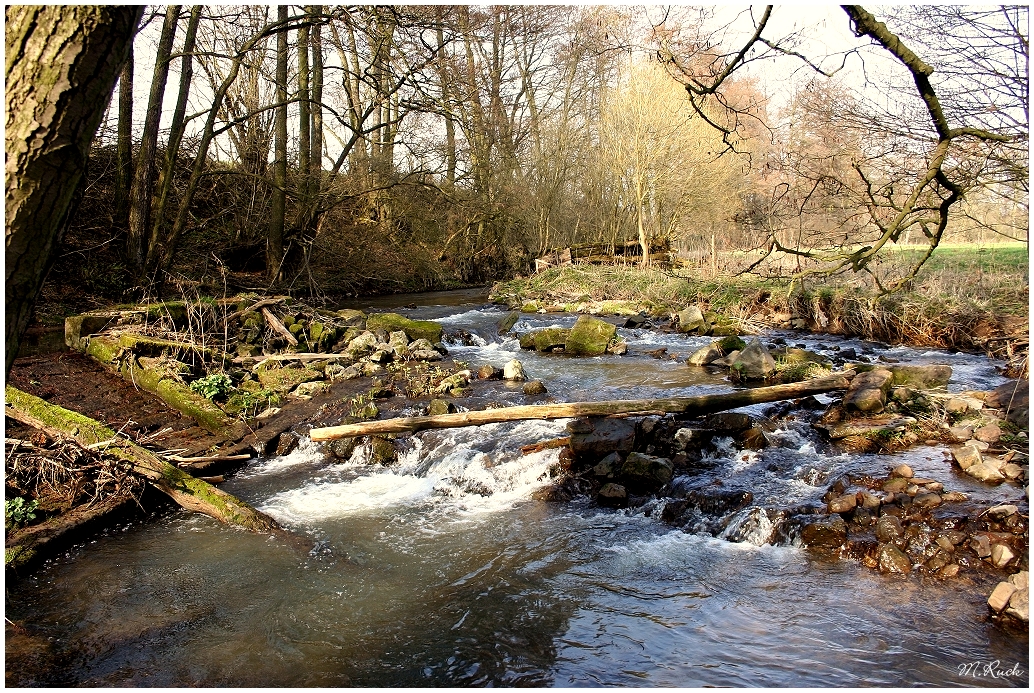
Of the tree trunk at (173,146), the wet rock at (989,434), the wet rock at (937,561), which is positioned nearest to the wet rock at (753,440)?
the wet rock at (989,434)

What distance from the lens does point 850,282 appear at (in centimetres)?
1368

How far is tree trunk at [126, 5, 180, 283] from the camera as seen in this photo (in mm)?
10625

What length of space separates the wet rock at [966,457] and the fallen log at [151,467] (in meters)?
5.86

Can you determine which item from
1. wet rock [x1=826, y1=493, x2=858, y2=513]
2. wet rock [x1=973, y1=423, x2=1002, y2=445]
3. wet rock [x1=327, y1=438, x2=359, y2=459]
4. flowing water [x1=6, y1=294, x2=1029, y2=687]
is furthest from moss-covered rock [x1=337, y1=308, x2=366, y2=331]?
wet rock [x1=973, y1=423, x2=1002, y2=445]

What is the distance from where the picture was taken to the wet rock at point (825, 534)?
456cm

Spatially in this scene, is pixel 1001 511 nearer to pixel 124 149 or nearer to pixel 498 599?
pixel 498 599

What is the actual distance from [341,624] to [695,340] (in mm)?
10251

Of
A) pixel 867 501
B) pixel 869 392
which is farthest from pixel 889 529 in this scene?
pixel 869 392

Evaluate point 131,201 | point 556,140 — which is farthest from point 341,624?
point 556,140

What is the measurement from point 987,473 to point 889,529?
4.68 feet

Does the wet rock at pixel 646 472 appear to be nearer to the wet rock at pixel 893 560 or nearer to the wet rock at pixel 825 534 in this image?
the wet rock at pixel 825 534

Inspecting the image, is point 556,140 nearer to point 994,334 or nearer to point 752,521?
point 994,334

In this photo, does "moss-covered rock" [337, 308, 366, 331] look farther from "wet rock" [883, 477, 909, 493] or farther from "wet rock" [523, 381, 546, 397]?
"wet rock" [883, 477, 909, 493]

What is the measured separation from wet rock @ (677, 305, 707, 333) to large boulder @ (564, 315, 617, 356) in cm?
263
